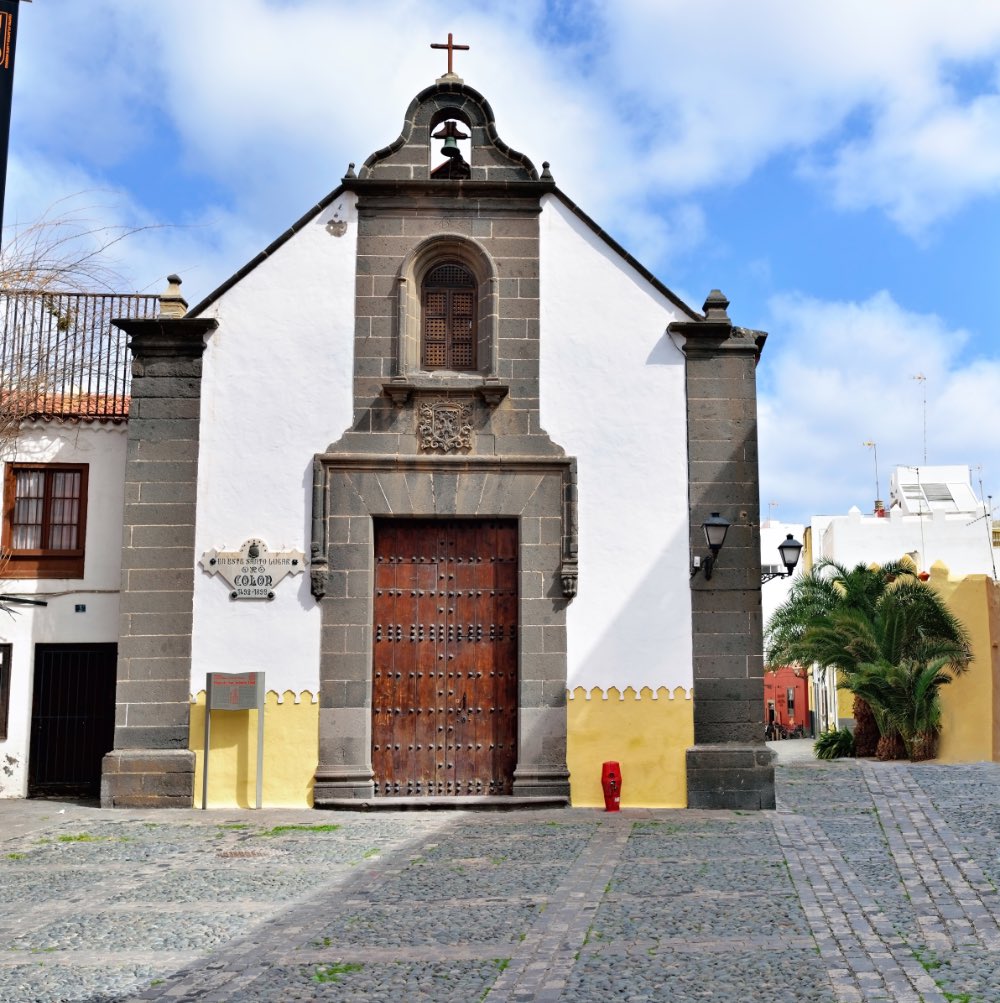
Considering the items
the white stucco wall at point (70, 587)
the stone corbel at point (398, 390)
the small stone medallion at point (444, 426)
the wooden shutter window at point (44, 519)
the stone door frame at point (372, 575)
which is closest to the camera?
the stone door frame at point (372, 575)

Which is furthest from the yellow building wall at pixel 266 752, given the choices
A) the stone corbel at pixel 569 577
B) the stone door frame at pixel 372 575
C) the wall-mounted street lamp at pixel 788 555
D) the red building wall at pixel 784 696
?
the red building wall at pixel 784 696

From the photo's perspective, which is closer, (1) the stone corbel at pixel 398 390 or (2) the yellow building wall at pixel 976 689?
(1) the stone corbel at pixel 398 390

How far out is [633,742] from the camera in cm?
1338

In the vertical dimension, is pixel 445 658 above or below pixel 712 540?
below

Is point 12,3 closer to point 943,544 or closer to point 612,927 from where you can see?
point 612,927

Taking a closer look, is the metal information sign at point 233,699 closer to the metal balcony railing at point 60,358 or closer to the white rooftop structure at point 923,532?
the metal balcony railing at point 60,358

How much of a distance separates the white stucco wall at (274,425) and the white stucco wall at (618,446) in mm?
2365

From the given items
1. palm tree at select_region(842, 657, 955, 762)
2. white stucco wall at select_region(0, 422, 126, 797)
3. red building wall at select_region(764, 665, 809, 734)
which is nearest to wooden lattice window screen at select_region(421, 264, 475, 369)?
white stucco wall at select_region(0, 422, 126, 797)

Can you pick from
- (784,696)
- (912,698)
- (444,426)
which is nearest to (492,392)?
(444,426)

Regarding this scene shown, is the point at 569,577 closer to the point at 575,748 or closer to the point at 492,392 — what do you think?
the point at 575,748

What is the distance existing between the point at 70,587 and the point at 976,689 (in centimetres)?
1361

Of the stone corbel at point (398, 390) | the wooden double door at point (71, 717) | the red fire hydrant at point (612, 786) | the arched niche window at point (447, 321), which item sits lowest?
the red fire hydrant at point (612, 786)

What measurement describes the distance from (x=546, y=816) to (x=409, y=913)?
482 cm

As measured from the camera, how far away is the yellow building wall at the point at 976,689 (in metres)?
19.2
